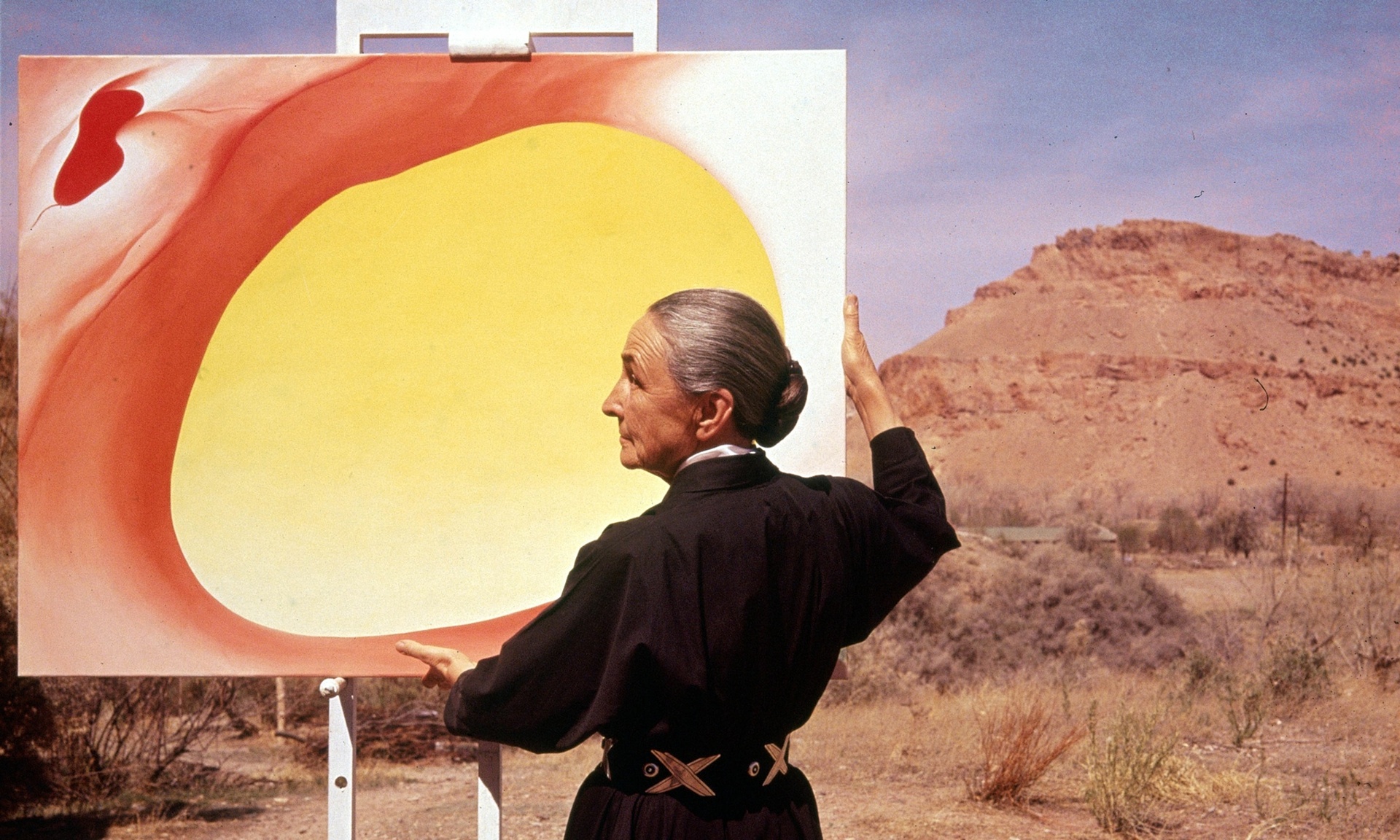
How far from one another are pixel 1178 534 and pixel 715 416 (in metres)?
17.5

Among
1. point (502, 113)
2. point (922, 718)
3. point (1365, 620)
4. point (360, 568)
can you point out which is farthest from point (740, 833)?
point (1365, 620)

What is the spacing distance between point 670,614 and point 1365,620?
934 centimetres

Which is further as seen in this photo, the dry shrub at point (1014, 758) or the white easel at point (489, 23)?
the dry shrub at point (1014, 758)

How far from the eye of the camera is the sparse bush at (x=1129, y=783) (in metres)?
5.14

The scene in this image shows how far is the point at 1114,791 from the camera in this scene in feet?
16.9

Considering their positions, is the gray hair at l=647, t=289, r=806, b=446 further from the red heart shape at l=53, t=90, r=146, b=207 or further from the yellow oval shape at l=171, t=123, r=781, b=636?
the red heart shape at l=53, t=90, r=146, b=207

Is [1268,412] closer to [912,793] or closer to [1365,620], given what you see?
[1365,620]

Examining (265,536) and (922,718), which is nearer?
(265,536)

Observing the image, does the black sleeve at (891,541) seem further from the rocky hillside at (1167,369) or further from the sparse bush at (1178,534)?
the rocky hillside at (1167,369)

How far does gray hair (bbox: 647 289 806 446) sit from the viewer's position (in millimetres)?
1412

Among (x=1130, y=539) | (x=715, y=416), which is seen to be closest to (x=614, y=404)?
(x=715, y=416)

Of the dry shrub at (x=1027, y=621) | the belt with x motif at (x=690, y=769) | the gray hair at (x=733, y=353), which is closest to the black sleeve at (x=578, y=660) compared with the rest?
the belt with x motif at (x=690, y=769)

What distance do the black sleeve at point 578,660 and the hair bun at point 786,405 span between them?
10.8 inches

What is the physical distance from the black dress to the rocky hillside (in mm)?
22601
